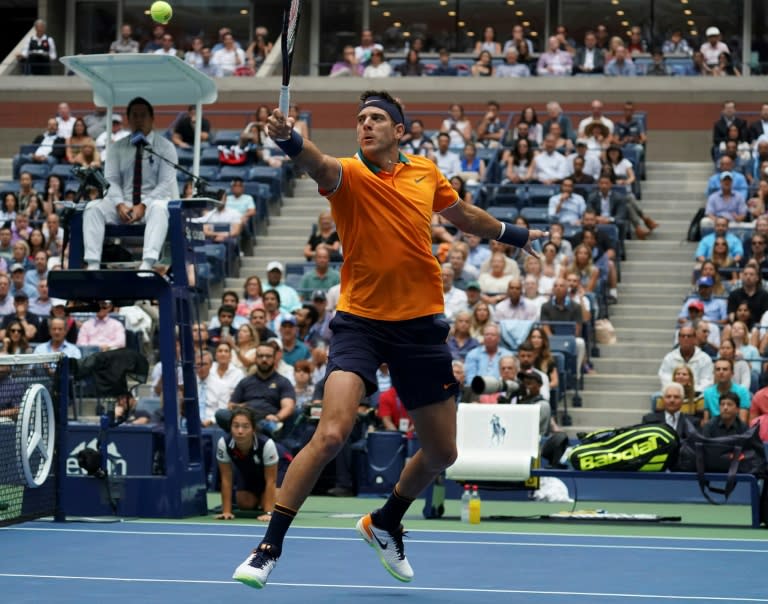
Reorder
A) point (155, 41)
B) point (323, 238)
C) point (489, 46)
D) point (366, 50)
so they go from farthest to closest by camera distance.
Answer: point (155, 41) → point (489, 46) → point (366, 50) → point (323, 238)

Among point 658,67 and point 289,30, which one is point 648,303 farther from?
point 289,30

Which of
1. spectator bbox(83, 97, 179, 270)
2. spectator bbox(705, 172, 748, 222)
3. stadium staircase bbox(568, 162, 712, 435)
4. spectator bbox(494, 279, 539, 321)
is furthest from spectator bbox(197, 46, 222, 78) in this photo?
spectator bbox(83, 97, 179, 270)

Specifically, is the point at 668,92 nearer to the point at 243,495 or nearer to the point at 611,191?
the point at 611,191

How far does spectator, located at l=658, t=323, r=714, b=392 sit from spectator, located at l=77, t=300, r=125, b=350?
21.5 ft

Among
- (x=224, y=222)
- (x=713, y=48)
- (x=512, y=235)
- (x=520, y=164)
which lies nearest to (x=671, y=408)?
(x=512, y=235)

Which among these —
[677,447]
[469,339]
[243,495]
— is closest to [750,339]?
[469,339]

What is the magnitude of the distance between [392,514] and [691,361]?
30.2 ft

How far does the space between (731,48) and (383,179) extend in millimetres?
24767

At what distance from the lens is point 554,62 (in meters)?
28.5

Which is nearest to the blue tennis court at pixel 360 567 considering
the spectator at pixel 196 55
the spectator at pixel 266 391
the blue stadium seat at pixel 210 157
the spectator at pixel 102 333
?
the spectator at pixel 266 391

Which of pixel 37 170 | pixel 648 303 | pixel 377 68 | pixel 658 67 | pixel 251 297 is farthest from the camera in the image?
pixel 377 68

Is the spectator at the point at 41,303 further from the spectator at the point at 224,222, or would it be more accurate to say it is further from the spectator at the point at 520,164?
the spectator at the point at 520,164

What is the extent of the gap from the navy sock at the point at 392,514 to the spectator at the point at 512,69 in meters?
21.6

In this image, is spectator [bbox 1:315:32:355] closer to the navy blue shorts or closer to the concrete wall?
the concrete wall
